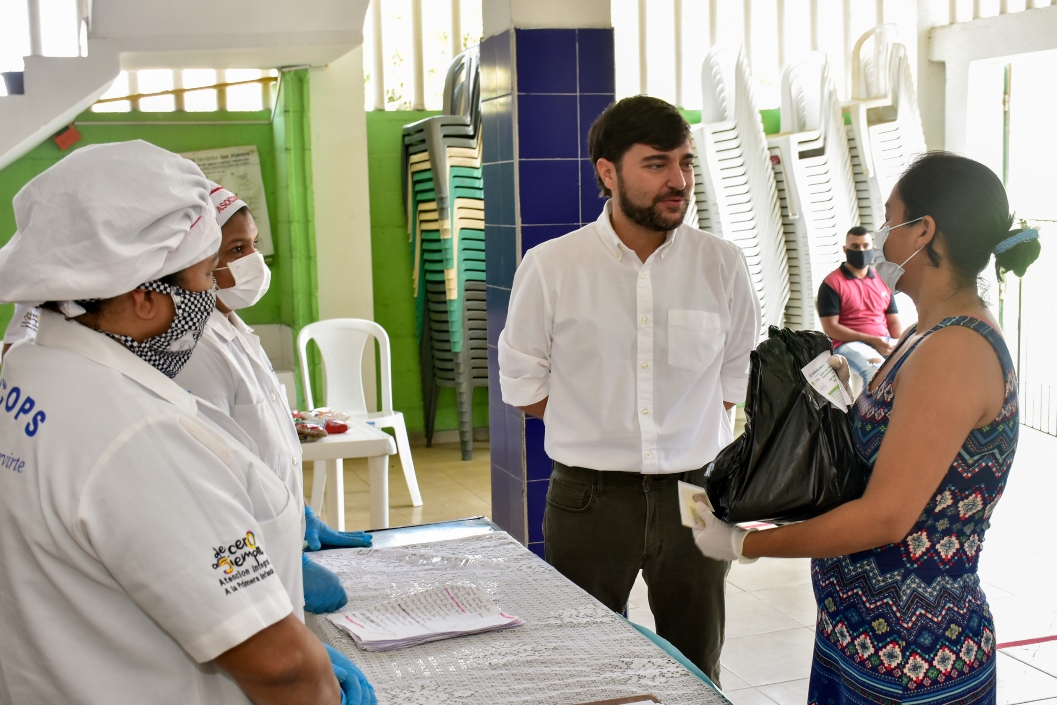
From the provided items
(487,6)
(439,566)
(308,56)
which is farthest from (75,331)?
(308,56)

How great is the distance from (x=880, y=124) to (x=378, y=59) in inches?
151

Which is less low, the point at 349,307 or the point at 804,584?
the point at 349,307

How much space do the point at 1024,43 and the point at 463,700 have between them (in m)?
7.37

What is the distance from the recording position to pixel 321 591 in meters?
1.99

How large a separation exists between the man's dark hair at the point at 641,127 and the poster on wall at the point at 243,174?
15.1ft

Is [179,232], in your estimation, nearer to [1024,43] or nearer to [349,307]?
[349,307]

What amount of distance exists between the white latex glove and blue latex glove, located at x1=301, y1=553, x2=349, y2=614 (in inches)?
28.3

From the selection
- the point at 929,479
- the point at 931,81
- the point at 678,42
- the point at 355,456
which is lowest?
the point at 355,456

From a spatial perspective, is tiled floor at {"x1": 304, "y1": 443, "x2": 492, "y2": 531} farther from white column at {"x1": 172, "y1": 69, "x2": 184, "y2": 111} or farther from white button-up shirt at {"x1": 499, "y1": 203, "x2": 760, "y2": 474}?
white button-up shirt at {"x1": 499, "y1": 203, "x2": 760, "y2": 474}

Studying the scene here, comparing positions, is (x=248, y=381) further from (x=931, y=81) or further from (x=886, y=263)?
(x=931, y=81)

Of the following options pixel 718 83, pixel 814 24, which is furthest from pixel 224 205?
pixel 814 24

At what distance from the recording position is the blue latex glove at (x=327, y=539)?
8.00 feet

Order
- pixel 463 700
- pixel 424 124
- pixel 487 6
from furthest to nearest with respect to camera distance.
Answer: pixel 424 124 → pixel 487 6 → pixel 463 700

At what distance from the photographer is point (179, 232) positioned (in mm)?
1201
